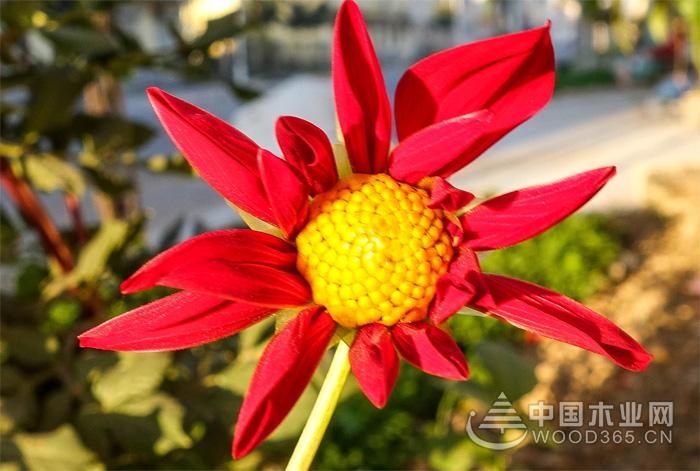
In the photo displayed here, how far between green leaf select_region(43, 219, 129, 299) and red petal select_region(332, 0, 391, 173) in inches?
21.8

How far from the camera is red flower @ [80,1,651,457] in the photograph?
20cm

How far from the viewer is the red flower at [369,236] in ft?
0.67

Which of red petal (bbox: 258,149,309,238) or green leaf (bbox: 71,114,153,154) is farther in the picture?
green leaf (bbox: 71,114,153,154)

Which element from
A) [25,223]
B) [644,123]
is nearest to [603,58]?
[644,123]

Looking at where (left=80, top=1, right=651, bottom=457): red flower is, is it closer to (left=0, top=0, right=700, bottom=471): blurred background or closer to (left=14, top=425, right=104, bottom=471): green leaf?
(left=0, top=0, right=700, bottom=471): blurred background

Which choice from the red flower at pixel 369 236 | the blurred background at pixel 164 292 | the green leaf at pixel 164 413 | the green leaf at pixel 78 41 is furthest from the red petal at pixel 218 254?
the green leaf at pixel 78 41

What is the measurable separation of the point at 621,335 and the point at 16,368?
661mm

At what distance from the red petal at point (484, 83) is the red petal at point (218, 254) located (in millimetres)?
59

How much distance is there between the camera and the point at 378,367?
0.21 meters

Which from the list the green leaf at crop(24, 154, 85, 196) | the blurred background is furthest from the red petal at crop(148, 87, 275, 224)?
the green leaf at crop(24, 154, 85, 196)

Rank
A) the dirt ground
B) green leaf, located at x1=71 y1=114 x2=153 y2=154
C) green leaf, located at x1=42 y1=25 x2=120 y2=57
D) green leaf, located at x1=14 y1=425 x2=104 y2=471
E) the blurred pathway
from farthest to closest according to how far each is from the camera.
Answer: the blurred pathway
the dirt ground
green leaf, located at x1=71 y1=114 x2=153 y2=154
green leaf, located at x1=42 y1=25 x2=120 y2=57
green leaf, located at x1=14 y1=425 x2=104 y2=471

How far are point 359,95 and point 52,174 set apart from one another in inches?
21.2

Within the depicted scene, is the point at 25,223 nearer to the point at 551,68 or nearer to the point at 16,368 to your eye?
the point at 16,368

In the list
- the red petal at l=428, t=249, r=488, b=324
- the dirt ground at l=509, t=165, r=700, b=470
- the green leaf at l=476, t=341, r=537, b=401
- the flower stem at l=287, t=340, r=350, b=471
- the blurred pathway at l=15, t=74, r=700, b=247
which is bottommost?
the blurred pathway at l=15, t=74, r=700, b=247
